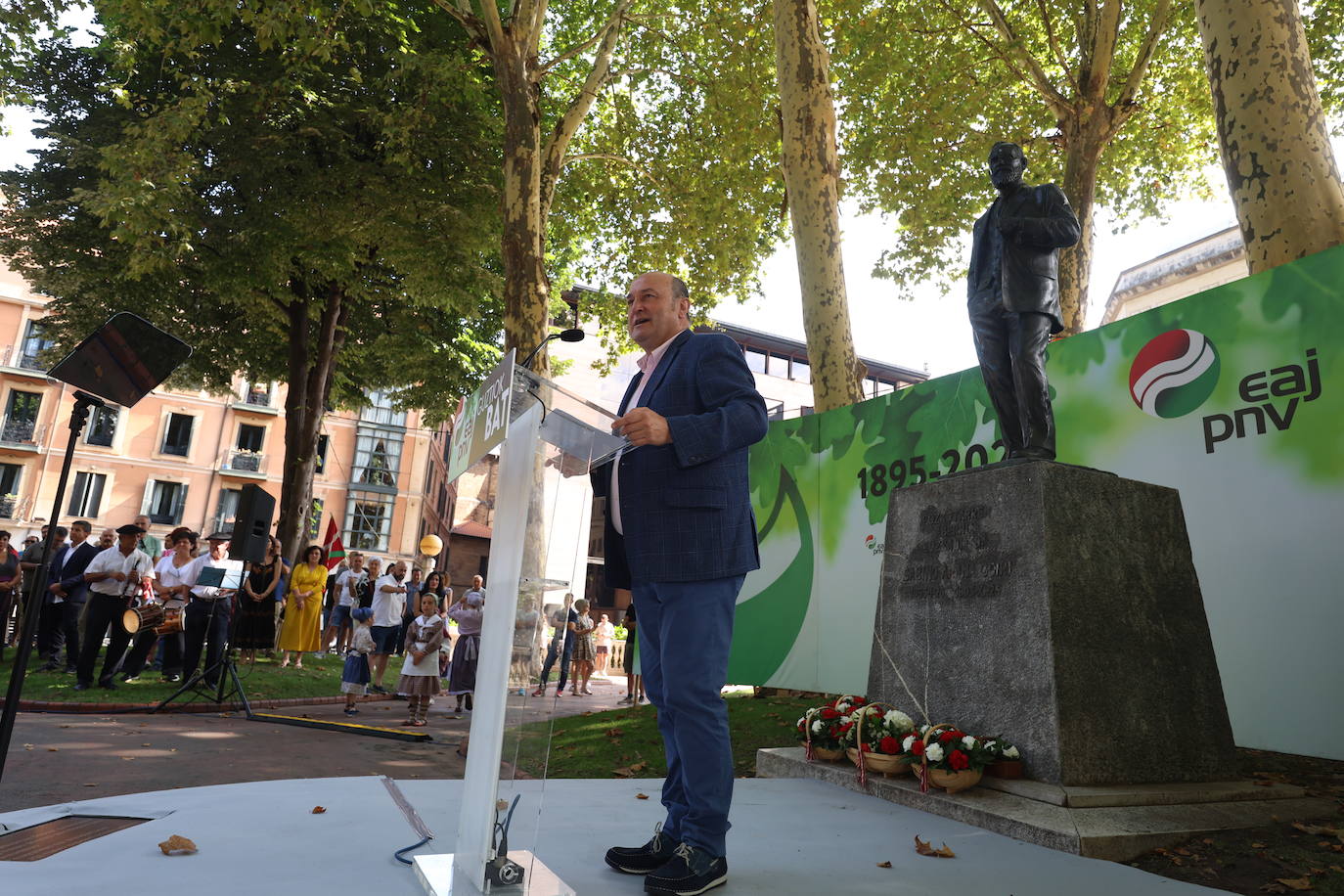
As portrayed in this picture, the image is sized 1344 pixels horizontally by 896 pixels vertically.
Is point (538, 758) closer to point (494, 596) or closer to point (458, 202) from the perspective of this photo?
point (494, 596)

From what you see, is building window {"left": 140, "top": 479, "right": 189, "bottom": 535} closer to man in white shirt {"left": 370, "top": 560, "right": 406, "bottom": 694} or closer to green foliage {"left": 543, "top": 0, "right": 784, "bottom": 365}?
green foliage {"left": 543, "top": 0, "right": 784, "bottom": 365}

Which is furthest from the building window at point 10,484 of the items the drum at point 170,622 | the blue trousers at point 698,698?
the blue trousers at point 698,698

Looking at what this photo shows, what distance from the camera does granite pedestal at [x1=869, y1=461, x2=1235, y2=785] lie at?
4.20 meters

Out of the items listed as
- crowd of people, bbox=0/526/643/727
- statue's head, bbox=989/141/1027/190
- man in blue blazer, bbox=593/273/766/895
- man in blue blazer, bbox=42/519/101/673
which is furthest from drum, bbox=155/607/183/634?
statue's head, bbox=989/141/1027/190

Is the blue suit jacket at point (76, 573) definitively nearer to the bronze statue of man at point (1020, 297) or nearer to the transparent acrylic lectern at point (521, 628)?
the transparent acrylic lectern at point (521, 628)

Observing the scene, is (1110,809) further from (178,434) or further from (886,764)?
(178,434)

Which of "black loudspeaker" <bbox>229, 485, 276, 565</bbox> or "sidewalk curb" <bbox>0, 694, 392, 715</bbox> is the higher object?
"black loudspeaker" <bbox>229, 485, 276, 565</bbox>

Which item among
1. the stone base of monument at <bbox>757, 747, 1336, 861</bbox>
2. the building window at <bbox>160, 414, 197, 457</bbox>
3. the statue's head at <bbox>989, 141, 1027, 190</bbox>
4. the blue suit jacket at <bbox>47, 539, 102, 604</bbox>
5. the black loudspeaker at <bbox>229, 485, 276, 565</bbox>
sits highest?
the building window at <bbox>160, 414, 197, 457</bbox>

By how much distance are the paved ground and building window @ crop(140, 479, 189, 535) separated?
1351 inches

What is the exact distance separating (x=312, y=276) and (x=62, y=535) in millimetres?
6603

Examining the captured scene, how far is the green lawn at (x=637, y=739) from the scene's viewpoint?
6.82m

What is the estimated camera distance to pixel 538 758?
97.0 inches

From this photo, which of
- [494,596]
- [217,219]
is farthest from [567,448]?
[217,219]

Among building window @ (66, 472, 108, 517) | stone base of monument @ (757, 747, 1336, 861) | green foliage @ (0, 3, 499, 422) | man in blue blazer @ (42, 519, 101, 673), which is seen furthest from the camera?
building window @ (66, 472, 108, 517)
